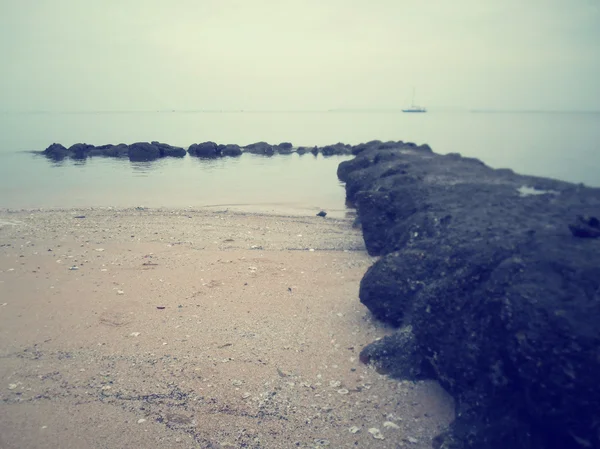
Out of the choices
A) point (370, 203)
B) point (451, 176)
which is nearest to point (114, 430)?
point (370, 203)

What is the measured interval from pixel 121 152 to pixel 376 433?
3801cm

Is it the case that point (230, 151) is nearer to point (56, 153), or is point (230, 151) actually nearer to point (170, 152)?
point (170, 152)

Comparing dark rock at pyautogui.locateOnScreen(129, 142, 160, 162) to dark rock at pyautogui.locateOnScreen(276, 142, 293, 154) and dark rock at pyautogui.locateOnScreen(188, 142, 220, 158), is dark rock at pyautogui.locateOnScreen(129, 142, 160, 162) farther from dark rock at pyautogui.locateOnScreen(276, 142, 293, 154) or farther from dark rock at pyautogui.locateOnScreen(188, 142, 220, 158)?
dark rock at pyautogui.locateOnScreen(276, 142, 293, 154)

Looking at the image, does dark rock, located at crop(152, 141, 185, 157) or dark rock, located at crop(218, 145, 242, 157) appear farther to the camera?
dark rock, located at crop(218, 145, 242, 157)

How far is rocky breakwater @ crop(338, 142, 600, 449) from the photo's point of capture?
3027mm

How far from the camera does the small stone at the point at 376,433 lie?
12.9 feet

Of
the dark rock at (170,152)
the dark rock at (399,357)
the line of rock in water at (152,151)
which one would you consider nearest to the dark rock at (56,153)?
the line of rock in water at (152,151)

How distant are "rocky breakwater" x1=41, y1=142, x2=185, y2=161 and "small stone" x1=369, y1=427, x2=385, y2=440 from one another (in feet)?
112

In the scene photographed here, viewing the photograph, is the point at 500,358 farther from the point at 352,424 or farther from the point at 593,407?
the point at 352,424

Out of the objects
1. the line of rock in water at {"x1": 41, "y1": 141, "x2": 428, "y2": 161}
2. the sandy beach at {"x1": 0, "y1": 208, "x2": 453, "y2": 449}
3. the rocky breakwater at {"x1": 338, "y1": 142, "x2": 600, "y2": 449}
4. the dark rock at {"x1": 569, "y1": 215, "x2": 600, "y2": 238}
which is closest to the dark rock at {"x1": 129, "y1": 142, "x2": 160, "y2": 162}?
the line of rock in water at {"x1": 41, "y1": 141, "x2": 428, "y2": 161}

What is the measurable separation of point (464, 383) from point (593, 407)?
1091mm

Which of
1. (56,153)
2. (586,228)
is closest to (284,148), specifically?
(56,153)

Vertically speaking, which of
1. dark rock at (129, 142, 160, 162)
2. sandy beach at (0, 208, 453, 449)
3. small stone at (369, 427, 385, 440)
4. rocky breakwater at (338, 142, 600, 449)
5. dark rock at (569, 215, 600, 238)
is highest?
dark rock at (129, 142, 160, 162)

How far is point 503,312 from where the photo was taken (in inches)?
137
